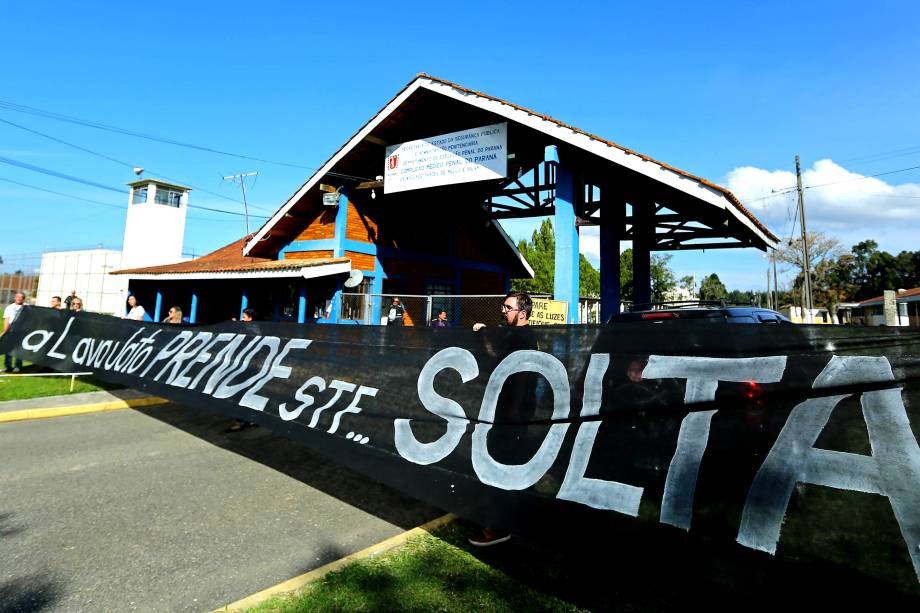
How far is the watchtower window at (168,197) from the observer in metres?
41.3

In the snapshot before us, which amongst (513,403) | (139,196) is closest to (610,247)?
(513,403)

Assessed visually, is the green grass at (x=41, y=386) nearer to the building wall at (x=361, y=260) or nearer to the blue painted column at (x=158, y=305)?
the building wall at (x=361, y=260)

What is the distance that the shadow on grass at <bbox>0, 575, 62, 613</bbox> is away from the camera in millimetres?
2764

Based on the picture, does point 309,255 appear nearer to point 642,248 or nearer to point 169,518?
point 642,248

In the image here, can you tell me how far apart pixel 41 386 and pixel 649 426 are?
40.3ft

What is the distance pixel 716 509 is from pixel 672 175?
736cm

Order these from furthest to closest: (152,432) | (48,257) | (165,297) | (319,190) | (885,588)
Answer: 1. (48,257)
2. (165,297)
3. (319,190)
4. (152,432)
5. (885,588)

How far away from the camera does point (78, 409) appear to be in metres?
8.21

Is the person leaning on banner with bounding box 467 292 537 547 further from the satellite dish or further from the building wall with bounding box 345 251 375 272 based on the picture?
the building wall with bounding box 345 251 375 272

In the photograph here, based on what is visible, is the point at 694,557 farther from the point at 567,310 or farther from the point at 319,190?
the point at 319,190

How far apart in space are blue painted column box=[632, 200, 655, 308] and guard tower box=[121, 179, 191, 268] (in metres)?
41.8

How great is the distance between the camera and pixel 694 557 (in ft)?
7.13

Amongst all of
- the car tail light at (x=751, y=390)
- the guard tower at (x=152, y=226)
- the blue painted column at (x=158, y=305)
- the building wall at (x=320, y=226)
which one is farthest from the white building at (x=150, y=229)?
the car tail light at (x=751, y=390)

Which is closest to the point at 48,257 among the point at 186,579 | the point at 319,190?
the point at 319,190
